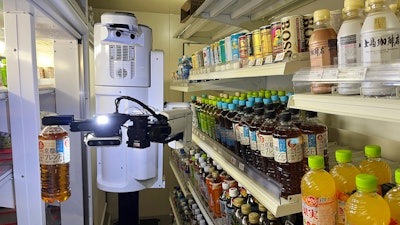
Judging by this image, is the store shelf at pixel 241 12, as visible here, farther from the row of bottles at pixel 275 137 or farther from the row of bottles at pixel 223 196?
the row of bottles at pixel 223 196

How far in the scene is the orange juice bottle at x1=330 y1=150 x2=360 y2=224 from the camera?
3.01ft

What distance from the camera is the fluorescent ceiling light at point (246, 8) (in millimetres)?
1954

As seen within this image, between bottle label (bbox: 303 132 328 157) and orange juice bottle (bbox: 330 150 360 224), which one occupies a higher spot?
bottle label (bbox: 303 132 328 157)

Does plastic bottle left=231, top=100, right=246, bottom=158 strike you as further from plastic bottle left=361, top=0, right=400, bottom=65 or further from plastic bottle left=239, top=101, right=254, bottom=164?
plastic bottle left=361, top=0, right=400, bottom=65

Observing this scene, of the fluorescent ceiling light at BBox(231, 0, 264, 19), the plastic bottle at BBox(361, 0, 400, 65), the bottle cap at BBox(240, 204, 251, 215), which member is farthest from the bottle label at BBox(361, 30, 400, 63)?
the fluorescent ceiling light at BBox(231, 0, 264, 19)

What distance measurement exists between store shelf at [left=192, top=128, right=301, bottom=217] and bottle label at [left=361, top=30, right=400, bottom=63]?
0.56 meters

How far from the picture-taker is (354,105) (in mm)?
758

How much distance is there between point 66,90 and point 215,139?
122cm

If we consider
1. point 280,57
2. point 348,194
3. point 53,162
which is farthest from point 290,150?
point 53,162

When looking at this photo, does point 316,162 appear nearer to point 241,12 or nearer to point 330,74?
point 330,74

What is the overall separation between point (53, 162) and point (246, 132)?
93 centimetres

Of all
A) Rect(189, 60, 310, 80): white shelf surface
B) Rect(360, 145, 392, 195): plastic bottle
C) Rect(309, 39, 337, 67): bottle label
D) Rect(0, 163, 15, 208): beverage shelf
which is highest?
A: Rect(309, 39, 337, 67): bottle label

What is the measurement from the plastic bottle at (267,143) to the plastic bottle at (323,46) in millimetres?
311

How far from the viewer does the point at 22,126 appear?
132cm
